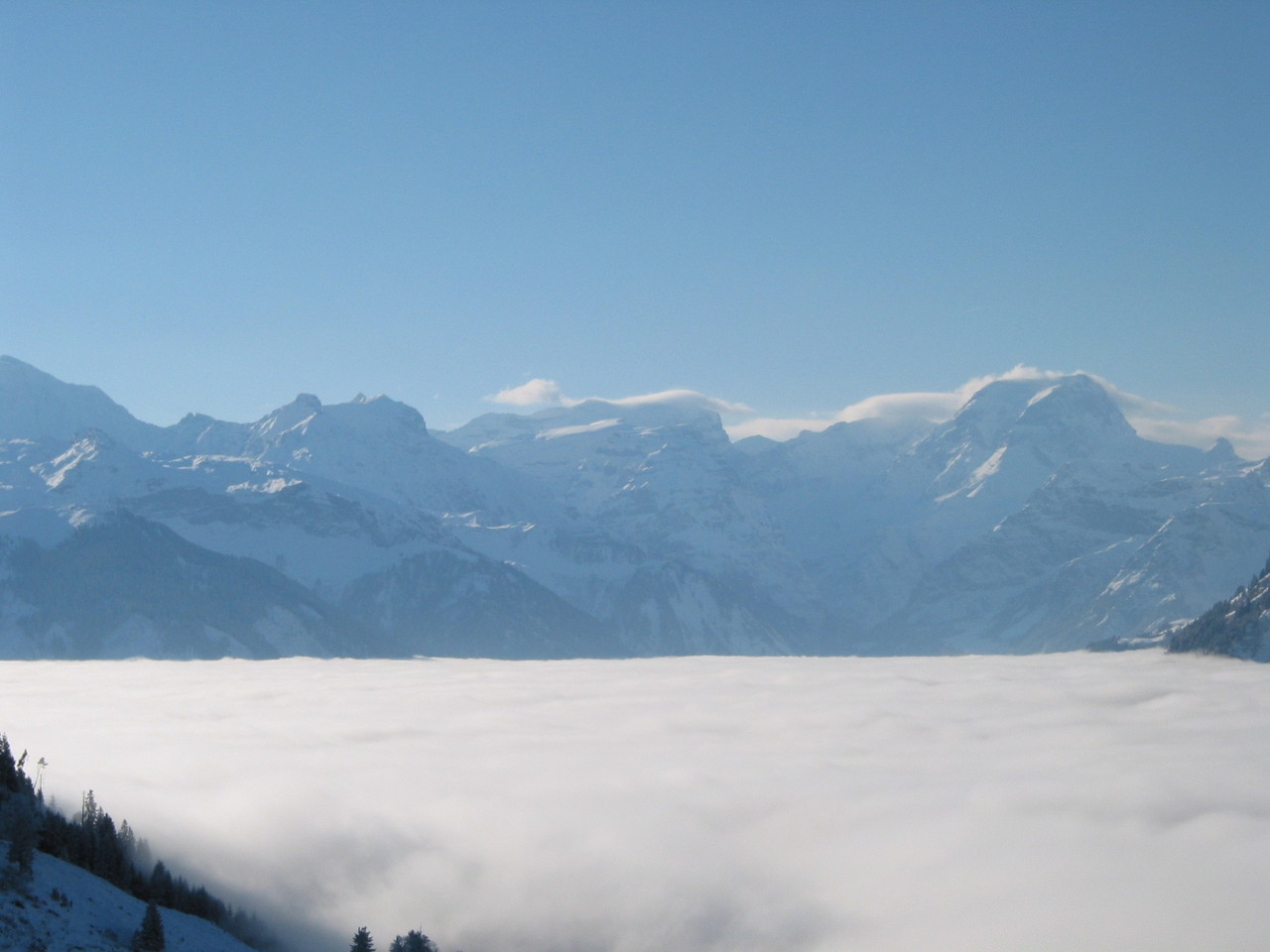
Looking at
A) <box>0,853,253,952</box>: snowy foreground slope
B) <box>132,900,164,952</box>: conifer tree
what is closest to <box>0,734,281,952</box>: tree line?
<box>132,900,164,952</box>: conifer tree

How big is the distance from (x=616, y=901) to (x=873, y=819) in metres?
41.2

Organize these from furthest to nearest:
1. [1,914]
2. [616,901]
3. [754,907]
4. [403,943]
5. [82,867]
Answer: [616,901] < [754,907] < [403,943] < [82,867] < [1,914]

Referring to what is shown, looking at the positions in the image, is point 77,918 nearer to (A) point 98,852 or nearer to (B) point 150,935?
(B) point 150,935

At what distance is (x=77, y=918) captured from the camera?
118 metres

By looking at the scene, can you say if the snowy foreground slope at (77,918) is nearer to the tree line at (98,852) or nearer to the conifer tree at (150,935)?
the conifer tree at (150,935)

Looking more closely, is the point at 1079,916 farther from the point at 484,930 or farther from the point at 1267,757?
the point at 484,930

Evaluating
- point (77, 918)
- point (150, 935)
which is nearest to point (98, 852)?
point (77, 918)

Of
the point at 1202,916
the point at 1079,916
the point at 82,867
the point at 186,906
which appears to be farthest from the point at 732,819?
the point at 82,867

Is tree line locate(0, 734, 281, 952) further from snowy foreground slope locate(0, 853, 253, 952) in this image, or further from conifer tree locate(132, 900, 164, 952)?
snowy foreground slope locate(0, 853, 253, 952)

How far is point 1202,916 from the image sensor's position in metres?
152

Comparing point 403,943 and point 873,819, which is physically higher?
point 873,819

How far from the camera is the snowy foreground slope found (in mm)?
106312

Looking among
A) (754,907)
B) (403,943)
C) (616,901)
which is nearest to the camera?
(403,943)

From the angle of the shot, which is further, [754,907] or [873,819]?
[873,819]
